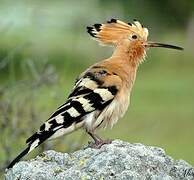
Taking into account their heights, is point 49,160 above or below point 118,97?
below

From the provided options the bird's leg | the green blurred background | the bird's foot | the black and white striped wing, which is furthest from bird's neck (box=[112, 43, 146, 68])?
the green blurred background

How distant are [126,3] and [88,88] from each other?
28.9 meters

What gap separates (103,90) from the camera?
21.3 ft

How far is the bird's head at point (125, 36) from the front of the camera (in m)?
6.92

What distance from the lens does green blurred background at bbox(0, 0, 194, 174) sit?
901 centimetres

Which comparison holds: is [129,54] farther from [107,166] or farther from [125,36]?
[107,166]

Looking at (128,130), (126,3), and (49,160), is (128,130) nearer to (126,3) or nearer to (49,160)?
(49,160)

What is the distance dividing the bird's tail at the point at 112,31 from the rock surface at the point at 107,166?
56.8 inches

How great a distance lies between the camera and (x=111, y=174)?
17.1 ft

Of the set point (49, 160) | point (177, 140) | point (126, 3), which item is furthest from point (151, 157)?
point (126, 3)

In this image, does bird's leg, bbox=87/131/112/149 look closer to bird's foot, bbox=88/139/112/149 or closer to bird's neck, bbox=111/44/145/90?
bird's foot, bbox=88/139/112/149

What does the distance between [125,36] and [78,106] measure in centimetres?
97

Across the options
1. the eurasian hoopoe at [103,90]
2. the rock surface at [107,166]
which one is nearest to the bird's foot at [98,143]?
the eurasian hoopoe at [103,90]

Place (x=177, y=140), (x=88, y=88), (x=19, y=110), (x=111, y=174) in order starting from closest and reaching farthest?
(x=111, y=174), (x=88, y=88), (x=19, y=110), (x=177, y=140)
